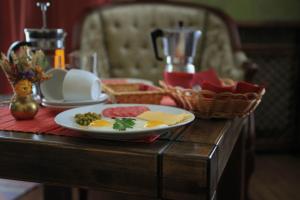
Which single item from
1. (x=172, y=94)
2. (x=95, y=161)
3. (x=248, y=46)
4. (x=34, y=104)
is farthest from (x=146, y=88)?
(x=248, y=46)

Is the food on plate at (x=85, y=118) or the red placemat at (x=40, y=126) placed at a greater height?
the food on plate at (x=85, y=118)

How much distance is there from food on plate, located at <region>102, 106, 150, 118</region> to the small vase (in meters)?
0.18

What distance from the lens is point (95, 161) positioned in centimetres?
79

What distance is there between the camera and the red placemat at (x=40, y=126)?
2.89 ft

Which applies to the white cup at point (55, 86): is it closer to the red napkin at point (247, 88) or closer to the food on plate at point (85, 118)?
the food on plate at point (85, 118)

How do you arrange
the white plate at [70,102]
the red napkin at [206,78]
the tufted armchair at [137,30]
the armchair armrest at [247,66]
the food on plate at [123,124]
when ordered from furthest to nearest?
the tufted armchair at [137,30]
the armchair armrest at [247,66]
the red napkin at [206,78]
the white plate at [70,102]
the food on plate at [123,124]

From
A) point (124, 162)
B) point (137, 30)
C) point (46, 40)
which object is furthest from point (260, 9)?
Result: point (124, 162)

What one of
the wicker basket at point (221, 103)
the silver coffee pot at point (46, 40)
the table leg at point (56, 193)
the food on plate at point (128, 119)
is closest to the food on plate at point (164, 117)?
the food on plate at point (128, 119)

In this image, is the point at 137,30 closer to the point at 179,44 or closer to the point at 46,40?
the point at 179,44

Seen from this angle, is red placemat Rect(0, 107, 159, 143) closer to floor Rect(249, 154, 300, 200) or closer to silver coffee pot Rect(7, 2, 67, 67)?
silver coffee pot Rect(7, 2, 67, 67)

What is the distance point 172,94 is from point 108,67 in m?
1.59

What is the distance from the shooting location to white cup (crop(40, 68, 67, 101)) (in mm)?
1194

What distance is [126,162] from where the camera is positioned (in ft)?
2.52

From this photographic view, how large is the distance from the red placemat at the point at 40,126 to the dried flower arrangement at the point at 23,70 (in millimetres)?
74
